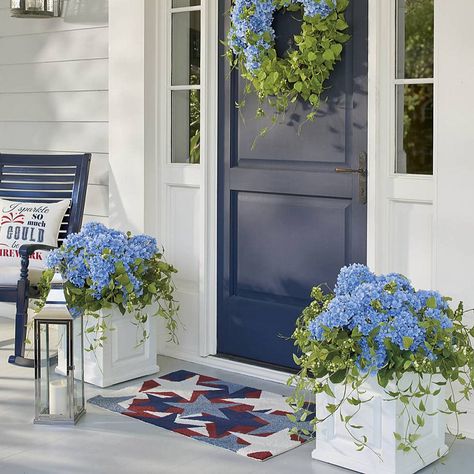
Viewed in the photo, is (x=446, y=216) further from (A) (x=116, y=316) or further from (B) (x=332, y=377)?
(A) (x=116, y=316)

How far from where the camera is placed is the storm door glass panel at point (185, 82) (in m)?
4.63

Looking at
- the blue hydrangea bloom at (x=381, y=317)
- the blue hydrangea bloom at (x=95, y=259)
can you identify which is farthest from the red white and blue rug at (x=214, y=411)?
the blue hydrangea bloom at (x=381, y=317)

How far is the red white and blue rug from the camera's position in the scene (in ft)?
11.7

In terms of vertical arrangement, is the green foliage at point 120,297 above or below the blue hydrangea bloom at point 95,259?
below

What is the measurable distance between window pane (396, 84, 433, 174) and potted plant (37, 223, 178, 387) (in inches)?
48.3

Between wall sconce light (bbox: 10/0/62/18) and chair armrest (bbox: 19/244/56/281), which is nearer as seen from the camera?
chair armrest (bbox: 19/244/56/281)

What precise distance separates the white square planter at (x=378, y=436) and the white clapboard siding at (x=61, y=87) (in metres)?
2.17

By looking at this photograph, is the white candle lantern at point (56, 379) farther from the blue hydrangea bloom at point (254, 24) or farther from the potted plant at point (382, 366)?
the blue hydrangea bloom at point (254, 24)

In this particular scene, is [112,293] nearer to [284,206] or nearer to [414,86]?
[284,206]

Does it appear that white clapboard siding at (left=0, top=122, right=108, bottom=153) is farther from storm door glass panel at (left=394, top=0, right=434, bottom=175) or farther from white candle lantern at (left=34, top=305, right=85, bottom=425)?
storm door glass panel at (left=394, top=0, right=434, bottom=175)

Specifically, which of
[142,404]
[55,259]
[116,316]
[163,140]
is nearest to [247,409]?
[142,404]

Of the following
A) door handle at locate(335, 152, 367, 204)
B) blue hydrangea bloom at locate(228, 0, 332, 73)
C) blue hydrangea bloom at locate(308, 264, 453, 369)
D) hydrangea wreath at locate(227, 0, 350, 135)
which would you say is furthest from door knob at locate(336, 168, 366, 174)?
blue hydrangea bloom at locate(308, 264, 453, 369)

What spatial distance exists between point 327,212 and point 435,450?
1232 mm

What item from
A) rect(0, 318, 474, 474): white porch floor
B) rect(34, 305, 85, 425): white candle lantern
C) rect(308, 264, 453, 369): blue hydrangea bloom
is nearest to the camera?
rect(308, 264, 453, 369): blue hydrangea bloom
